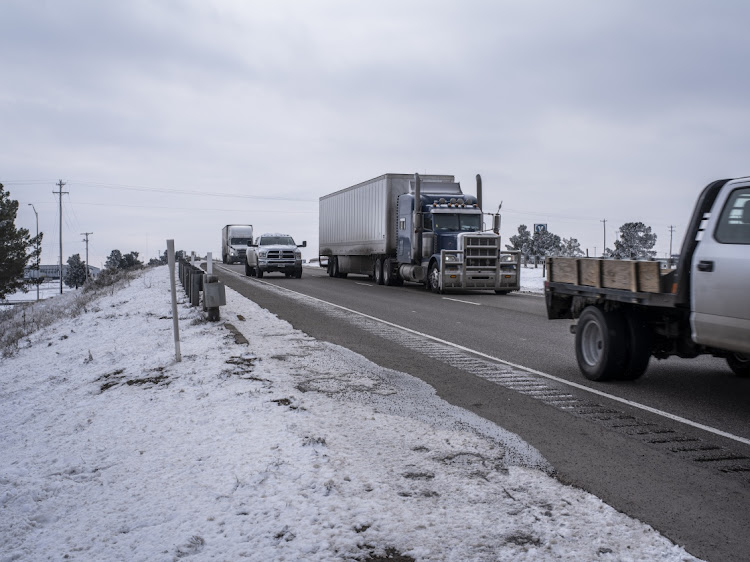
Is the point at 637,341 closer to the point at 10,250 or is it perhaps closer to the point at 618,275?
the point at 618,275

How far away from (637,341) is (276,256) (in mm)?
26950

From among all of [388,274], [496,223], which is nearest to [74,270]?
[388,274]

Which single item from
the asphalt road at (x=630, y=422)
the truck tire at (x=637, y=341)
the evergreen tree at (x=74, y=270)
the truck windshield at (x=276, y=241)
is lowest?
the evergreen tree at (x=74, y=270)

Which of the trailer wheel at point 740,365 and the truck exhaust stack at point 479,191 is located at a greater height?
the truck exhaust stack at point 479,191

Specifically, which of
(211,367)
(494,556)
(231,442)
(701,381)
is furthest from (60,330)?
(494,556)

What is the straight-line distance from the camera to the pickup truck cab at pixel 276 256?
33250mm

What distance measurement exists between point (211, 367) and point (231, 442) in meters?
3.03

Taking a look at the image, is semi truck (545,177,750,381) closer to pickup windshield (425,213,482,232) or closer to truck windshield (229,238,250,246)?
pickup windshield (425,213,482,232)

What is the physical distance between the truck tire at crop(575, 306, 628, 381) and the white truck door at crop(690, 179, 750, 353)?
1.27m

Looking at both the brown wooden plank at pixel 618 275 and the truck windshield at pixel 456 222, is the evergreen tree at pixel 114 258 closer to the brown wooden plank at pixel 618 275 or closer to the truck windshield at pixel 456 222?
the truck windshield at pixel 456 222

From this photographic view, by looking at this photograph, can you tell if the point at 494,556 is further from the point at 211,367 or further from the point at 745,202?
the point at 211,367

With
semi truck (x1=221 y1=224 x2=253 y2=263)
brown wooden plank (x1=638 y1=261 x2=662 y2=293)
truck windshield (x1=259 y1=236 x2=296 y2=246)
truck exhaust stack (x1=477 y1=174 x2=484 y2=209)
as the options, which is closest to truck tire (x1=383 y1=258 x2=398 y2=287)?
truck exhaust stack (x1=477 y1=174 x2=484 y2=209)

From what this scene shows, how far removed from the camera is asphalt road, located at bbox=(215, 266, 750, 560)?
407cm

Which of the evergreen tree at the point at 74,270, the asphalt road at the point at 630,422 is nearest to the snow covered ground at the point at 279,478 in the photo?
the asphalt road at the point at 630,422
